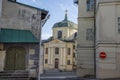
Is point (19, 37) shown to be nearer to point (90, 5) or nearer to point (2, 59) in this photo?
point (2, 59)

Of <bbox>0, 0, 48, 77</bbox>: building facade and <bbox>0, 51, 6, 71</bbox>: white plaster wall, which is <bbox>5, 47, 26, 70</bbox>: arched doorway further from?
<bbox>0, 51, 6, 71</bbox>: white plaster wall

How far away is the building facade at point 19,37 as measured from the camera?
2012 cm

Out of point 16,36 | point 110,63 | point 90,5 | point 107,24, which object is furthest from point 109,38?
point 90,5

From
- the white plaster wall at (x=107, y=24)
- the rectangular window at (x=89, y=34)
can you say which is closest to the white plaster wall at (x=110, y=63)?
the white plaster wall at (x=107, y=24)

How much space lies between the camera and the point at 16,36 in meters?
20.2

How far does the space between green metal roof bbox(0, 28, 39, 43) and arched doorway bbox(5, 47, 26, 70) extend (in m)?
0.99

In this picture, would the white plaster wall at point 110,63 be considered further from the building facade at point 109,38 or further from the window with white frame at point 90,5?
the window with white frame at point 90,5

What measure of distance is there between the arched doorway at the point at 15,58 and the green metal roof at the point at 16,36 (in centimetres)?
99

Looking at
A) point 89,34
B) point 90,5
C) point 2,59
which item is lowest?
point 2,59

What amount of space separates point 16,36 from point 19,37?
0.84ft

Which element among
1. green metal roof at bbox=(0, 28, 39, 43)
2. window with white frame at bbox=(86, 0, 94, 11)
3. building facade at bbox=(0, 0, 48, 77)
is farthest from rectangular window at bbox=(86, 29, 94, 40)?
green metal roof at bbox=(0, 28, 39, 43)

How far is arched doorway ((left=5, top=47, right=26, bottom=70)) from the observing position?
66.8 ft

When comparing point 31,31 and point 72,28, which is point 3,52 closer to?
point 31,31

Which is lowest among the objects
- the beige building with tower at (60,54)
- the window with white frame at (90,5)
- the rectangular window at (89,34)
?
the beige building with tower at (60,54)
